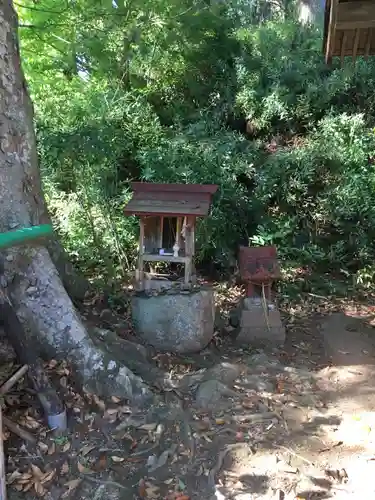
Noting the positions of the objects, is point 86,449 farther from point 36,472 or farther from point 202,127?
point 202,127

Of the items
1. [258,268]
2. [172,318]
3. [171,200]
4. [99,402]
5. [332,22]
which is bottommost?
[99,402]

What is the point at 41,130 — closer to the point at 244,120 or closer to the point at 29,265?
the point at 29,265

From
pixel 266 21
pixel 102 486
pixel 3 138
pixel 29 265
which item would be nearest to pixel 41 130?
pixel 3 138

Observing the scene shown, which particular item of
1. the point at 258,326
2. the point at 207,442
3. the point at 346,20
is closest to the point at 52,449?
the point at 207,442

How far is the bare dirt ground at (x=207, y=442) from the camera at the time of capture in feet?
8.96

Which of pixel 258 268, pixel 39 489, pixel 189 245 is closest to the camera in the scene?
pixel 39 489

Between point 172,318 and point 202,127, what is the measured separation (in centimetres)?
404

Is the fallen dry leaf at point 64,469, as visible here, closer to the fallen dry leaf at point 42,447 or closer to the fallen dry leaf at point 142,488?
the fallen dry leaf at point 42,447

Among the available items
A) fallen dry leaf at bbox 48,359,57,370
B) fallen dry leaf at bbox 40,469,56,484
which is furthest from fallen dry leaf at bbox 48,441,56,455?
fallen dry leaf at bbox 48,359,57,370

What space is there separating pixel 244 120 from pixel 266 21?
294 cm

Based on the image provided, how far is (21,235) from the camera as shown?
294 cm

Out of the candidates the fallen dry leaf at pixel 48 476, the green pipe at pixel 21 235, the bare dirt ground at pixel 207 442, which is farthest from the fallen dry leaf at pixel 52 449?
the green pipe at pixel 21 235

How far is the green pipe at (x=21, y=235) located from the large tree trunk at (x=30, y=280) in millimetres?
209

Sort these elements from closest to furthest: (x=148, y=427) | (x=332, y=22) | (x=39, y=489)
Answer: (x=39, y=489)
(x=148, y=427)
(x=332, y=22)
